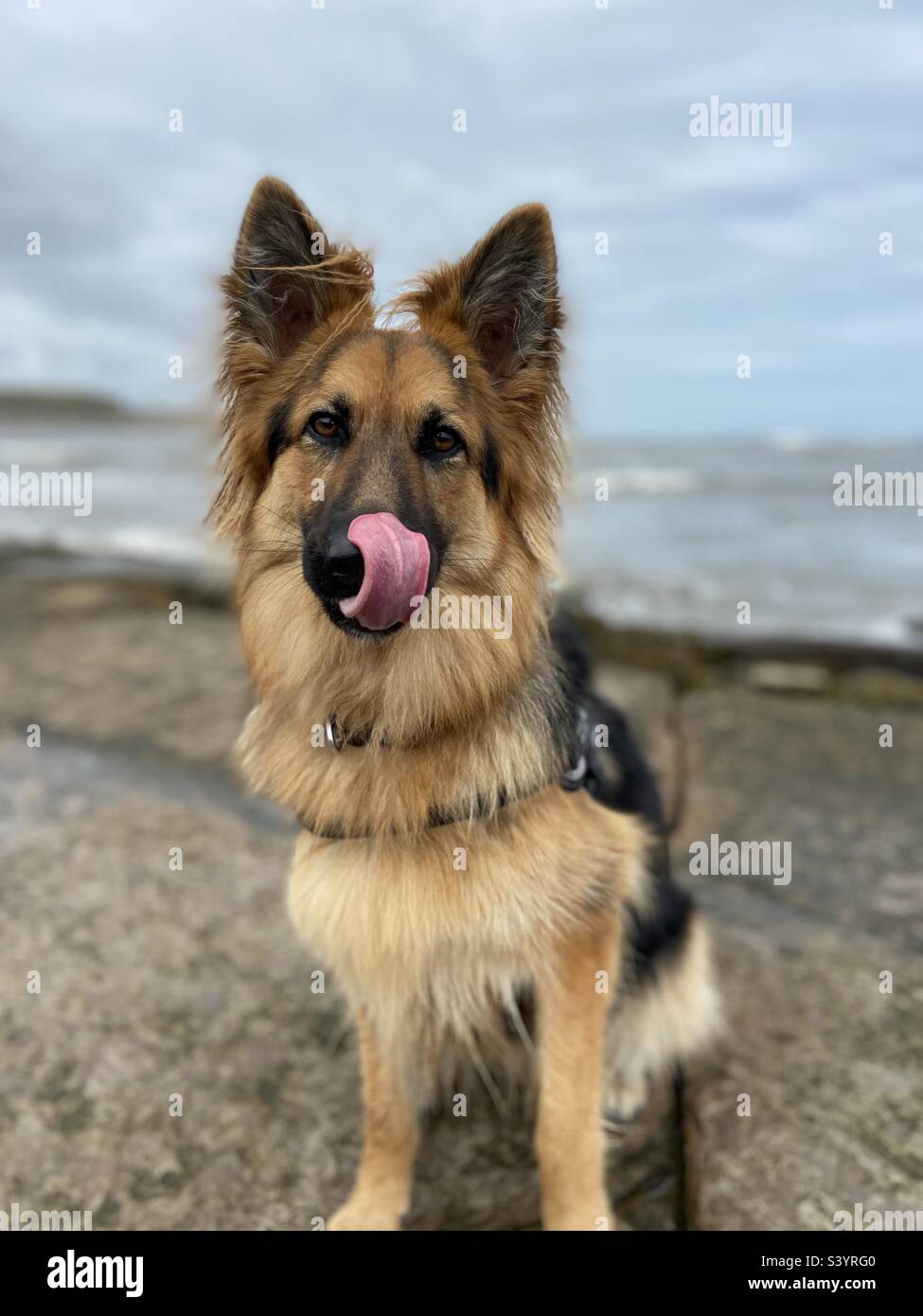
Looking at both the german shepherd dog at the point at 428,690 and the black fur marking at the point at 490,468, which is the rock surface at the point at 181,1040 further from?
the black fur marking at the point at 490,468

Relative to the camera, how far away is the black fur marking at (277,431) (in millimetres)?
2529

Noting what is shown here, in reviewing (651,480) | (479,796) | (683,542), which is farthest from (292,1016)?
(651,480)

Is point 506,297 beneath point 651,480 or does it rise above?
beneath

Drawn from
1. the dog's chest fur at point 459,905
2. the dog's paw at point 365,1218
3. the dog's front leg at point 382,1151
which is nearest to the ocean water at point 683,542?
the dog's chest fur at point 459,905

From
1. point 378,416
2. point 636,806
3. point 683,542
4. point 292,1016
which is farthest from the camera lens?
point 683,542

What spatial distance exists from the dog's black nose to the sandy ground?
1.65 m

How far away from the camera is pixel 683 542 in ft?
48.1

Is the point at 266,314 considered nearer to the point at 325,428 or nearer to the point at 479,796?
the point at 325,428

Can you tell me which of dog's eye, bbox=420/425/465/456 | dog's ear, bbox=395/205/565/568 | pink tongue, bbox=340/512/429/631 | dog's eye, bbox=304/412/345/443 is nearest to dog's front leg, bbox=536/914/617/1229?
pink tongue, bbox=340/512/429/631

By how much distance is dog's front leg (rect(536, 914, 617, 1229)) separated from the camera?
2.41 meters

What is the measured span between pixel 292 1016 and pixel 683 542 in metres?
12.6

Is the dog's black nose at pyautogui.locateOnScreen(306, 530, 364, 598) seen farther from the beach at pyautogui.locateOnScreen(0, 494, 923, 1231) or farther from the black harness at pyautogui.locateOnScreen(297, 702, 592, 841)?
the beach at pyautogui.locateOnScreen(0, 494, 923, 1231)
